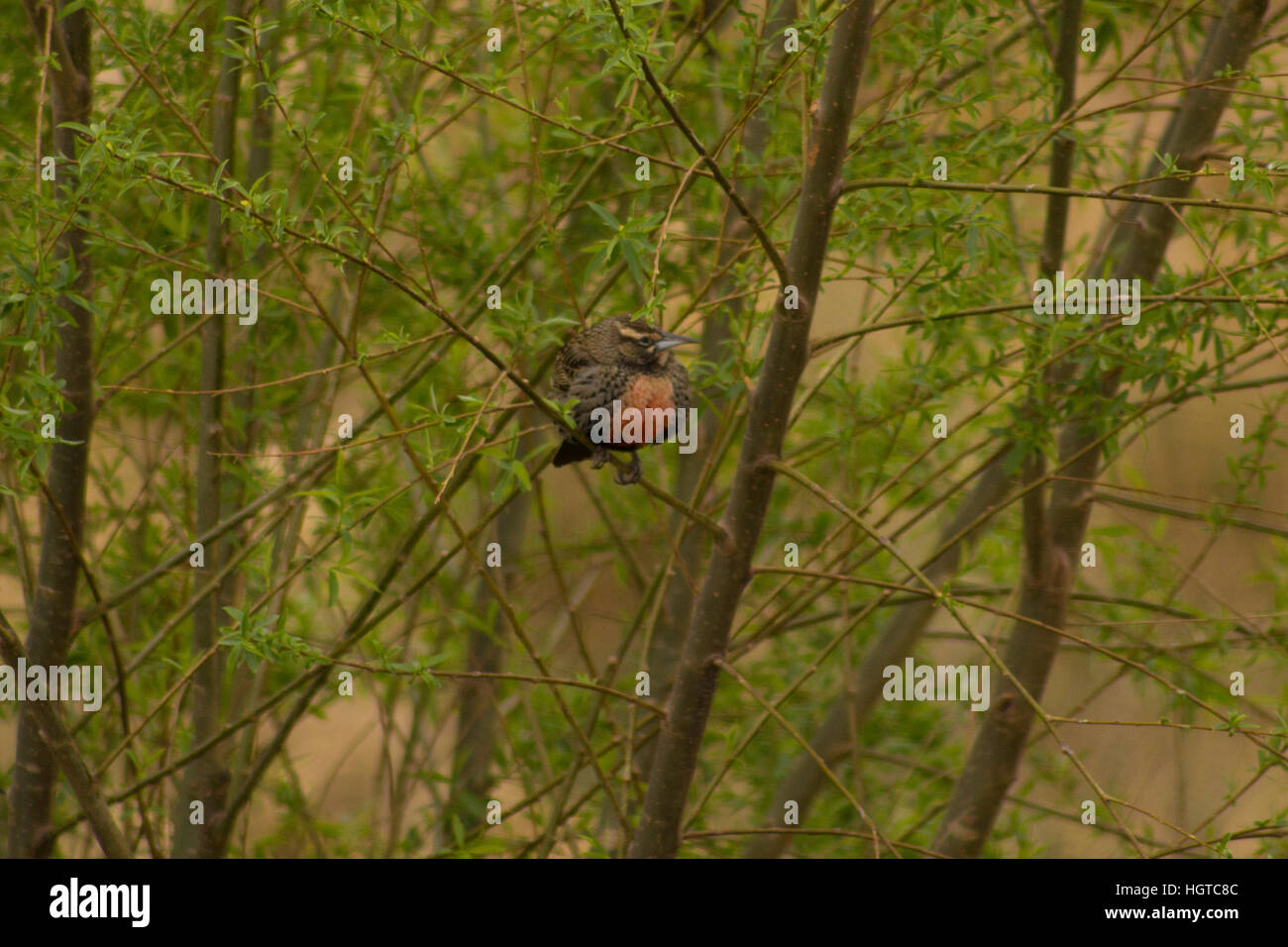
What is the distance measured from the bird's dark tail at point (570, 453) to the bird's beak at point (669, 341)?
25 centimetres

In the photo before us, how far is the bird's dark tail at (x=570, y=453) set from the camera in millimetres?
2490

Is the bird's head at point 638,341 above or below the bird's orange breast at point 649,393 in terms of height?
above

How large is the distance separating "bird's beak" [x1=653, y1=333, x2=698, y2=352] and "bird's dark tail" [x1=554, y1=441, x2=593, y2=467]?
0.25 m

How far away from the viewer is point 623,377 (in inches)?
94.6

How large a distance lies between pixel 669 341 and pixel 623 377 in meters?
0.11

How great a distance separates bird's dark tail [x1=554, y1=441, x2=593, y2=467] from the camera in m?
2.49

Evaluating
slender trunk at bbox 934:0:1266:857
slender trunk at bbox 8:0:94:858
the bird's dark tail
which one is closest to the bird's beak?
the bird's dark tail

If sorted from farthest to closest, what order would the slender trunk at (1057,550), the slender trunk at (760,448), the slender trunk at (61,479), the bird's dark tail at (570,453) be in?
the slender trunk at (1057,550) → the bird's dark tail at (570,453) → the slender trunk at (61,479) → the slender trunk at (760,448)

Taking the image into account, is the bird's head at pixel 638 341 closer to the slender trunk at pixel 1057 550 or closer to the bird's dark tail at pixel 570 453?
the bird's dark tail at pixel 570 453

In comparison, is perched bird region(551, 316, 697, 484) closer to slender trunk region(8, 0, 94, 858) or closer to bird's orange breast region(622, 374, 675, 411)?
bird's orange breast region(622, 374, 675, 411)

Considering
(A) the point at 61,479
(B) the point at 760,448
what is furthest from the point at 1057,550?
(A) the point at 61,479

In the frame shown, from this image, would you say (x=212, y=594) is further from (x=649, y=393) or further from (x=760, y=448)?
(x=760, y=448)

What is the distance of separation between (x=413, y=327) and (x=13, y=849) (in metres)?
1.45

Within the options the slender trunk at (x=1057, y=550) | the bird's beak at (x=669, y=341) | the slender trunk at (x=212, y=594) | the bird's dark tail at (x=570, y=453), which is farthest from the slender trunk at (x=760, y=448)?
the slender trunk at (x=212, y=594)
